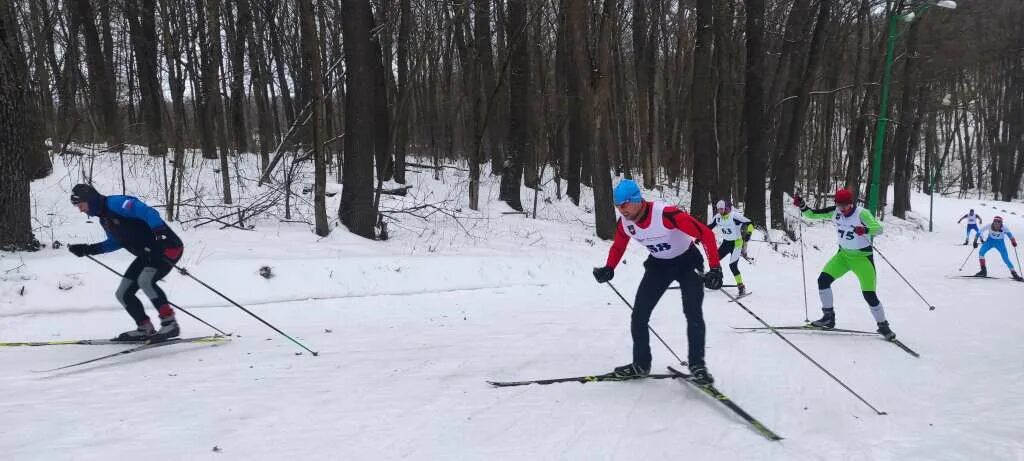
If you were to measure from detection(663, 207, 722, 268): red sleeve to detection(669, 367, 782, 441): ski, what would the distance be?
1.04 meters

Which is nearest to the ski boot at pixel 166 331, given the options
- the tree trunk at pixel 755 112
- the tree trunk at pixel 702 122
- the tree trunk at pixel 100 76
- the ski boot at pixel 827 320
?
the ski boot at pixel 827 320

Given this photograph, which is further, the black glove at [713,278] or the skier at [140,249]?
the skier at [140,249]

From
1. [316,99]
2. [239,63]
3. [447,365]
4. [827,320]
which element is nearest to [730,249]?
[827,320]

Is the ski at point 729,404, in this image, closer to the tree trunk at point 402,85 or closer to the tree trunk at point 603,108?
the tree trunk at point 603,108

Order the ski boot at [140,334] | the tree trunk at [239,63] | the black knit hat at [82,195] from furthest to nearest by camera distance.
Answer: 1. the tree trunk at [239,63]
2. the ski boot at [140,334]
3. the black knit hat at [82,195]

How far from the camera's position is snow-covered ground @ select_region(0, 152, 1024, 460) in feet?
13.8

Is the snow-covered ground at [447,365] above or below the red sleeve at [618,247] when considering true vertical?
below

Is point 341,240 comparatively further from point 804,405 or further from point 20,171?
point 804,405

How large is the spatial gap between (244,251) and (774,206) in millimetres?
15693

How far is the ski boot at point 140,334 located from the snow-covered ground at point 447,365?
18cm

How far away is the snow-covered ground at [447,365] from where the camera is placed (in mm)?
4219

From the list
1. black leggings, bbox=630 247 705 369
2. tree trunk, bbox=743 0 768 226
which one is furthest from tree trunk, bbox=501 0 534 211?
black leggings, bbox=630 247 705 369

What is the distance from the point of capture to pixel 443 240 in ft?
41.8

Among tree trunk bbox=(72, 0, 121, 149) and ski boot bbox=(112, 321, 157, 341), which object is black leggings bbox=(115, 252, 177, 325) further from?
tree trunk bbox=(72, 0, 121, 149)
